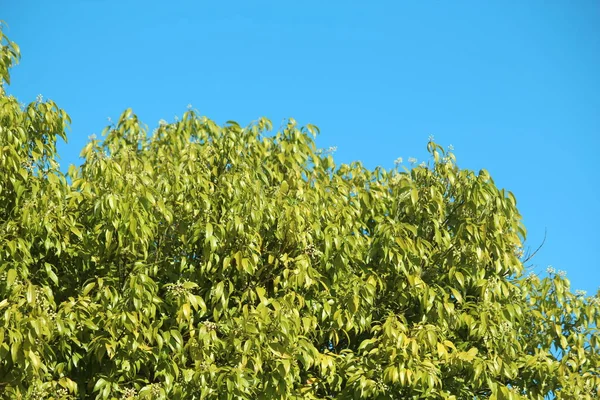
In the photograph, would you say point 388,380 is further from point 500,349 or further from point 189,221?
point 189,221

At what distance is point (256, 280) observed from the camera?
9742mm

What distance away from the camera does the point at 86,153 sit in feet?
34.2

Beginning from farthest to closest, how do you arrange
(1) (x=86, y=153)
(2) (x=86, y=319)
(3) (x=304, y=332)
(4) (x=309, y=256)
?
1. (1) (x=86, y=153)
2. (4) (x=309, y=256)
3. (3) (x=304, y=332)
4. (2) (x=86, y=319)

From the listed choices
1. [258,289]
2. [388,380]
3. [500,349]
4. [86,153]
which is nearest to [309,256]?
[258,289]

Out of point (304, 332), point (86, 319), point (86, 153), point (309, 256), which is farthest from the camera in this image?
point (86, 153)

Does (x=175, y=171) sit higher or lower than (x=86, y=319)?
higher

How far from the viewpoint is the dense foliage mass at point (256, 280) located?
8.38 meters

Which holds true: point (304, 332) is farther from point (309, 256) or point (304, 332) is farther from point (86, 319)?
point (86, 319)

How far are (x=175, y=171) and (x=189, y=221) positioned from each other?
606 millimetres

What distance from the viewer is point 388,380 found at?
340 inches

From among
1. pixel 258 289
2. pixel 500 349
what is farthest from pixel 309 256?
pixel 500 349

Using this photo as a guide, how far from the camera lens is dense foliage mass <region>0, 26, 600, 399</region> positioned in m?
8.38

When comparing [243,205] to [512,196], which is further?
[512,196]

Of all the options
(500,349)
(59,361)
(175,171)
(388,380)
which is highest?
(175,171)
